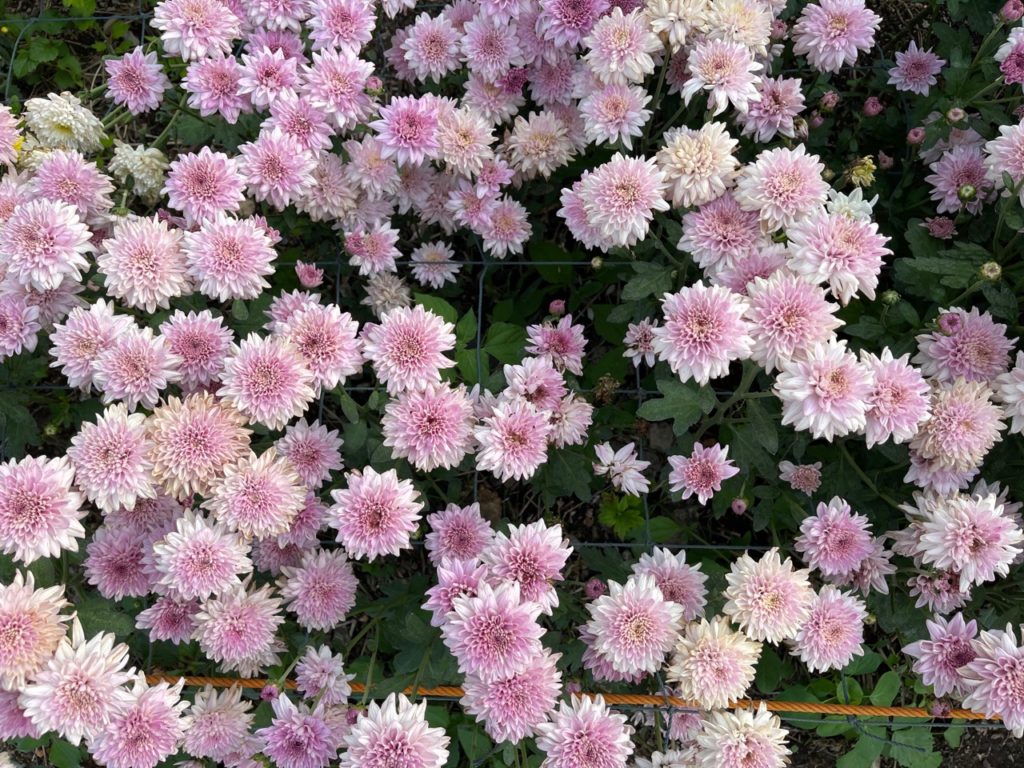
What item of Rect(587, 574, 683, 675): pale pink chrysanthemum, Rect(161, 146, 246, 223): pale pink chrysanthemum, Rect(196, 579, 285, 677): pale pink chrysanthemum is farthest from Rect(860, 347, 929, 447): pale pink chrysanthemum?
→ Rect(161, 146, 246, 223): pale pink chrysanthemum

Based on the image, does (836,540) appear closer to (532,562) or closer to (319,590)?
(532,562)

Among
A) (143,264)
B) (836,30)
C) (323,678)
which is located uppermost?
(836,30)

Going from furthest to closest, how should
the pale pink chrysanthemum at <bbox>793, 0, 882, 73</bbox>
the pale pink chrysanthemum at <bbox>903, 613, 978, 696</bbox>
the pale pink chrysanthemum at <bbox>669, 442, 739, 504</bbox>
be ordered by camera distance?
1. the pale pink chrysanthemum at <bbox>793, 0, 882, 73</bbox>
2. the pale pink chrysanthemum at <bbox>669, 442, 739, 504</bbox>
3. the pale pink chrysanthemum at <bbox>903, 613, 978, 696</bbox>

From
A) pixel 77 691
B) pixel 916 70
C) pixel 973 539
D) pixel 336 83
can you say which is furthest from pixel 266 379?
pixel 916 70

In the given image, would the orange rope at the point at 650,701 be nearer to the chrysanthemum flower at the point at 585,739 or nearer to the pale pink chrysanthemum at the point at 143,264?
the chrysanthemum flower at the point at 585,739

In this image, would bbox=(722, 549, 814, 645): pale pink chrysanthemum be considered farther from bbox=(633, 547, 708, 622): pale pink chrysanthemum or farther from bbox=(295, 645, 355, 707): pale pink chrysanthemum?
bbox=(295, 645, 355, 707): pale pink chrysanthemum

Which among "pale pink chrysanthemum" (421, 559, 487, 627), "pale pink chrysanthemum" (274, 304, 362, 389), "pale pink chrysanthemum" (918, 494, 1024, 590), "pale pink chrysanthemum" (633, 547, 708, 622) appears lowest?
"pale pink chrysanthemum" (421, 559, 487, 627)
